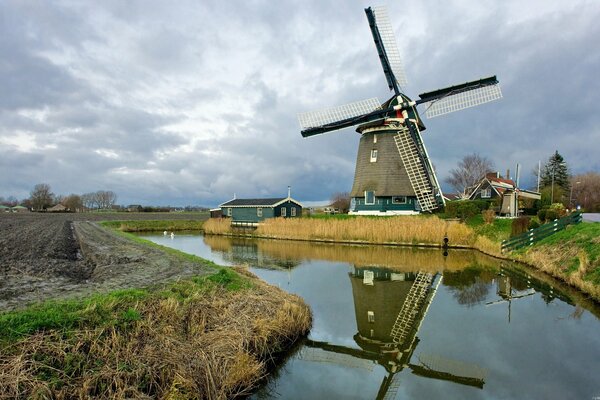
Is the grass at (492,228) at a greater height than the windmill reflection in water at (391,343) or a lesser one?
greater

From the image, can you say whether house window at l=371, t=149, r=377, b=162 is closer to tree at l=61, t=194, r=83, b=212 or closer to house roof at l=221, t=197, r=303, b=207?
house roof at l=221, t=197, r=303, b=207

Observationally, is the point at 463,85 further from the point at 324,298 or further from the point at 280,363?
the point at 280,363

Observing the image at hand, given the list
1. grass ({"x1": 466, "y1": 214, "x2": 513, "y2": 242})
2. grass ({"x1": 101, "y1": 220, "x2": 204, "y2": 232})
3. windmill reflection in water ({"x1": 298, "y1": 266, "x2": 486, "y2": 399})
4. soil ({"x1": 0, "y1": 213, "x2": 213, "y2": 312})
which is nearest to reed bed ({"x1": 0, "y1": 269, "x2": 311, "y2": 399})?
windmill reflection in water ({"x1": 298, "y1": 266, "x2": 486, "y2": 399})

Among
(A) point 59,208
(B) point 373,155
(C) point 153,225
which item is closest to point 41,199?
(A) point 59,208

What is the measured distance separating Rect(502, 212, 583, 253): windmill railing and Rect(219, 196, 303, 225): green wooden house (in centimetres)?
2075

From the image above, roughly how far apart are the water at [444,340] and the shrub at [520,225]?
4660 mm

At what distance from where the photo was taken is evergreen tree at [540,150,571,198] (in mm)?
47103

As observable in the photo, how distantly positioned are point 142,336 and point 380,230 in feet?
61.8

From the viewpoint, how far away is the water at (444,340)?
549cm

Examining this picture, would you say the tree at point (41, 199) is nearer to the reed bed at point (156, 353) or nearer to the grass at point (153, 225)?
the grass at point (153, 225)

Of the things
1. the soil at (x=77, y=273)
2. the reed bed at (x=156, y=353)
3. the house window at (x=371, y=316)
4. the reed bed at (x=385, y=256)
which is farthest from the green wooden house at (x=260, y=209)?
the reed bed at (x=156, y=353)

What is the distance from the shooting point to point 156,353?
4.70m

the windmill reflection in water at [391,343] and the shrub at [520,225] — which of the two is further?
the shrub at [520,225]

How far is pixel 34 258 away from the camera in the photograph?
12.7m
